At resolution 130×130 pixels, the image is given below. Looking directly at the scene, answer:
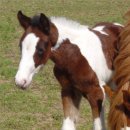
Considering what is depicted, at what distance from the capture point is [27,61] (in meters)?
4.46

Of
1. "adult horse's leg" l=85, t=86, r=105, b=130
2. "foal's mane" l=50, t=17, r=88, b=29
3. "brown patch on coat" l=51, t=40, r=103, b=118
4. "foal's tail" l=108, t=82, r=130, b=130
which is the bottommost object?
"foal's tail" l=108, t=82, r=130, b=130

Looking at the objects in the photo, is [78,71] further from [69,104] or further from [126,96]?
[126,96]

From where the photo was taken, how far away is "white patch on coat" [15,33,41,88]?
14.5 feet

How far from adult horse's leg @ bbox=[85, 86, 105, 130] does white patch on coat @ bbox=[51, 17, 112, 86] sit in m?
0.11

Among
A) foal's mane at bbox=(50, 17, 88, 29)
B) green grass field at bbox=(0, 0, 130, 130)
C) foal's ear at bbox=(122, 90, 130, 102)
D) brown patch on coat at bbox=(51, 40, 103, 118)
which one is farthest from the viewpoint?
green grass field at bbox=(0, 0, 130, 130)

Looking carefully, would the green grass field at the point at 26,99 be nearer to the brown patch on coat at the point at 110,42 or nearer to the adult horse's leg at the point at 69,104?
the adult horse's leg at the point at 69,104

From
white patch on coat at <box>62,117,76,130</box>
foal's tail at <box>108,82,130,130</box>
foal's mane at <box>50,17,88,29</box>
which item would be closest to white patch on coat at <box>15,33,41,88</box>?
foal's mane at <box>50,17,88,29</box>

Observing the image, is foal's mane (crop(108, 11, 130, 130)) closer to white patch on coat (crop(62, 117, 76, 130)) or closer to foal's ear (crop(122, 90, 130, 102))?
foal's ear (crop(122, 90, 130, 102))

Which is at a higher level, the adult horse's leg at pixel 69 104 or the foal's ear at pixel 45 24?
the foal's ear at pixel 45 24

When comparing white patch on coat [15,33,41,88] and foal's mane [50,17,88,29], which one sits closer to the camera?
white patch on coat [15,33,41,88]

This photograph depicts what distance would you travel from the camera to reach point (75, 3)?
18.6 m

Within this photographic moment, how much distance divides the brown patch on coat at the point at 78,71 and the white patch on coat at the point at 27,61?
39 cm

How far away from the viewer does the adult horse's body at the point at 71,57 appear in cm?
450

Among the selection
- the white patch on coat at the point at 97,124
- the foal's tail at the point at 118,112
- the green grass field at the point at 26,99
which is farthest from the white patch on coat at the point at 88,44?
the green grass field at the point at 26,99
